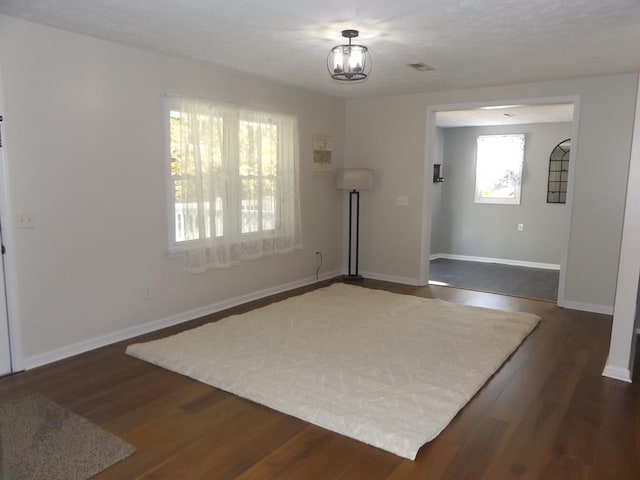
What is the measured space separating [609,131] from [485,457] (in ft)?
12.9

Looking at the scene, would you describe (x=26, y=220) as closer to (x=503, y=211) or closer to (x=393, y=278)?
(x=393, y=278)

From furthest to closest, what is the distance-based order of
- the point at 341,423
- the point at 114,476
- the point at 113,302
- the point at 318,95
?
the point at 318,95 < the point at 113,302 < the point at 341,423 < the point at 114,476

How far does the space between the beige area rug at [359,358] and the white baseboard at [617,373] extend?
26.7 inches

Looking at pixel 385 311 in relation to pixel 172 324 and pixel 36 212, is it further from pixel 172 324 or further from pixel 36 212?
pixel 36 212

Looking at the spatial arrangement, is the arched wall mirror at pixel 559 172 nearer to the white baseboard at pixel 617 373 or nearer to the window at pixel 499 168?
the window at pixel 499 168

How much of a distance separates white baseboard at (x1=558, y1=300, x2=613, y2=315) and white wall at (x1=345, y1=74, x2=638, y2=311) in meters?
0.01

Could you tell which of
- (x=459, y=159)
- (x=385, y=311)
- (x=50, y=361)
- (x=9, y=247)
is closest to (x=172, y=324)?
(x=50, y=361)

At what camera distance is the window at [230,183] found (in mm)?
4309

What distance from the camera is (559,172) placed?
24.6ft

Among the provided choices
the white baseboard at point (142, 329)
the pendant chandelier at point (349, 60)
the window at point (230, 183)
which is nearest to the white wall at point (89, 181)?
the white baseboard at point (142, 329)

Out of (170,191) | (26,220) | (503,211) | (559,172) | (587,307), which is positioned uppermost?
(559,172)

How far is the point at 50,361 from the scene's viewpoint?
3.49m

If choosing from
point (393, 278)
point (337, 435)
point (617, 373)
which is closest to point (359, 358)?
point (337, 435)

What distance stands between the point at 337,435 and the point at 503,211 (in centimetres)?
653
